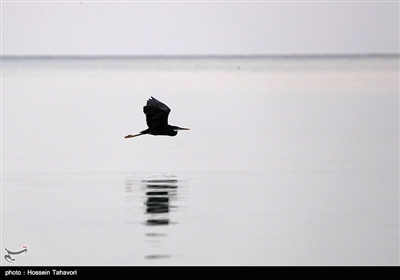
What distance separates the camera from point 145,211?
15906 millimetres

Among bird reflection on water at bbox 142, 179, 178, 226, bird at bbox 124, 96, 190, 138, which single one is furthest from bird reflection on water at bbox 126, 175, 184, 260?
bird at bbox 124, 96, 190, 138

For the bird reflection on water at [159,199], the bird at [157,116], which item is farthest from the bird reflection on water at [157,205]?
the bird at [157,116]

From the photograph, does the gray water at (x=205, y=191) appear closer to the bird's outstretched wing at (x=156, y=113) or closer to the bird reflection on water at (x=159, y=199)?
the bird reflection on water at (x=159, y=199)

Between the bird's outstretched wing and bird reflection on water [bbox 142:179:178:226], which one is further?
the bird's outstretched wing

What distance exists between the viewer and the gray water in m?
13.9

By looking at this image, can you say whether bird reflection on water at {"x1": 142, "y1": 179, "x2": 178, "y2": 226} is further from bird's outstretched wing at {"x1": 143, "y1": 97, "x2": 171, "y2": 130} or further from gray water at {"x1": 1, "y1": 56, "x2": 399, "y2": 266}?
bird's outstretched wing at {"x1": 143, "y1": 97, "x2": 171, "y2": 130}

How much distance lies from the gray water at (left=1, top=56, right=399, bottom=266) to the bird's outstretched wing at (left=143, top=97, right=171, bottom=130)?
2.74ft

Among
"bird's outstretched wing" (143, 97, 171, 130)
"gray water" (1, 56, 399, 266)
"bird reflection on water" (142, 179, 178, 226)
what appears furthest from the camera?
"bird's outstretched wing" (143, 97, 171, 130)

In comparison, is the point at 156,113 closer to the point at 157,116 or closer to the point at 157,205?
the point at 157,116

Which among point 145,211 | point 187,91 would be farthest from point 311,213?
point 187,91

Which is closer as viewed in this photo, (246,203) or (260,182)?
(246,203)

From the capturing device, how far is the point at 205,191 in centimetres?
1775
